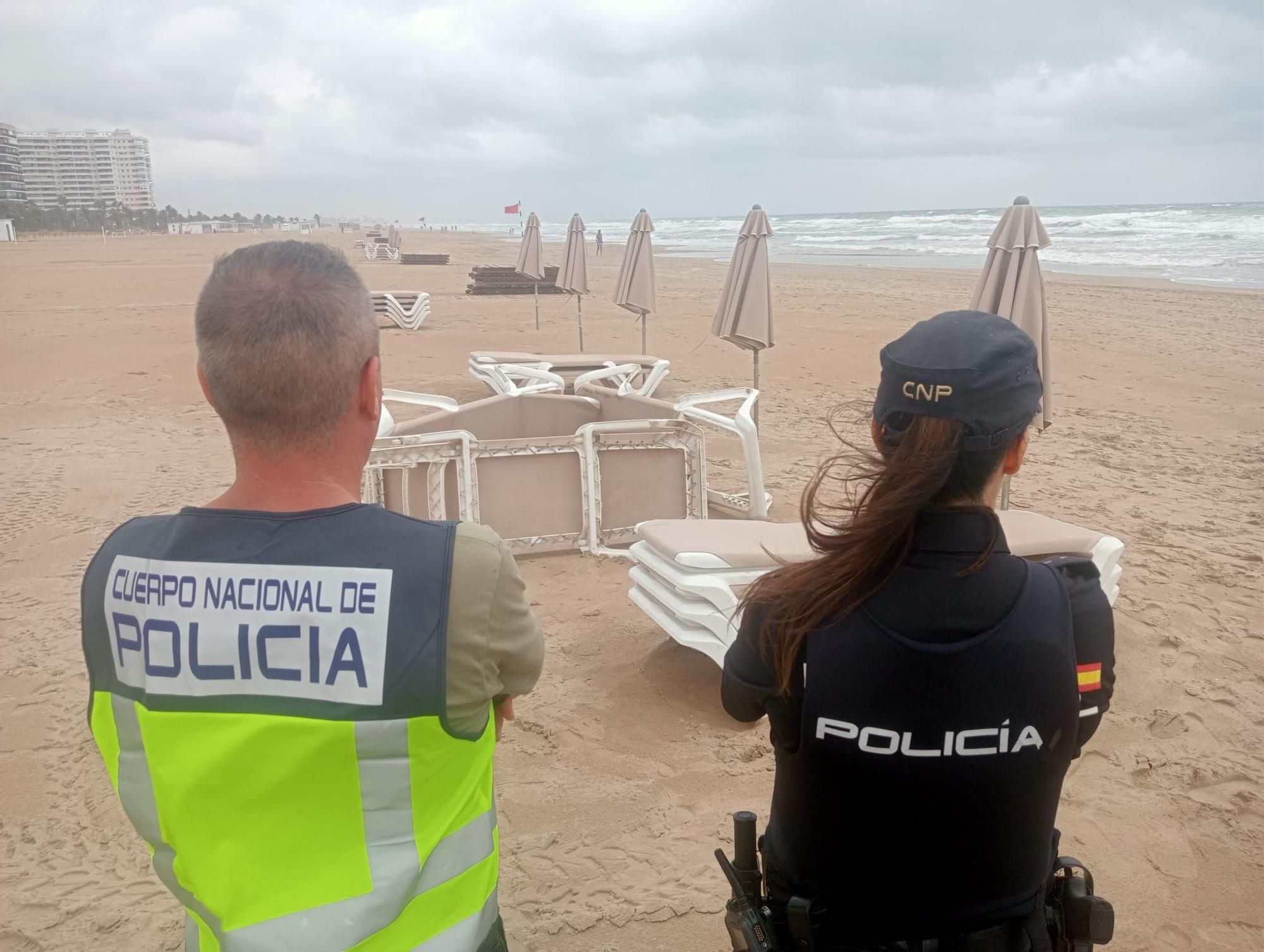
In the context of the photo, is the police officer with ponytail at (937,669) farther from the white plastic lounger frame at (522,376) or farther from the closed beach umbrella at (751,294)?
the closed beach umbrella at (751,294)

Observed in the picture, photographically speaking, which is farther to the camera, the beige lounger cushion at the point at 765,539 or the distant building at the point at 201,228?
the distant building at the point at 201,228

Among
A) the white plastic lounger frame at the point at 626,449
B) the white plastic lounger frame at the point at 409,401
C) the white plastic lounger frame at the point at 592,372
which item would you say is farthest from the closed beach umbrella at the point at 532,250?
the white plastic lounger frame at the point at 626,449

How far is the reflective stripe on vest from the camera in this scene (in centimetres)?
117

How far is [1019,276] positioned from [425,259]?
32.5m

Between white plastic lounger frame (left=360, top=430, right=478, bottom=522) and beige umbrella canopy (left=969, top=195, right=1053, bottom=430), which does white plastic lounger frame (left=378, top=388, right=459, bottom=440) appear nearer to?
white plastic lounger frame (left=360, top=430, right=478, bottom=522)

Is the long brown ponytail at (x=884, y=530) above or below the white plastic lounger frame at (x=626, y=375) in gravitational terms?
above

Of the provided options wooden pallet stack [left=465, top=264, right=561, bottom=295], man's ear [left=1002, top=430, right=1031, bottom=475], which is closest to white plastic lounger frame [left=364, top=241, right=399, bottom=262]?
wooden pallet stack [left=465, top=264, right=561, bottom=295]

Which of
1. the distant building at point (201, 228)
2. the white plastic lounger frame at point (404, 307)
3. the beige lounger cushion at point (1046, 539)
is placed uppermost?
the distant building at point (201, 228)

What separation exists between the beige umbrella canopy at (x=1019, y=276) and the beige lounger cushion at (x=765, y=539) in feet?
2.76

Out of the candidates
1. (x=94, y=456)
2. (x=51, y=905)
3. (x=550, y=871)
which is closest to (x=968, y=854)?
(x=550, y=871)

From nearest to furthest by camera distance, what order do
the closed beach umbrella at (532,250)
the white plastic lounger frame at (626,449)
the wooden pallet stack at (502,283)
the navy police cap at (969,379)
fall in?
the navy police cap at (969,379), the white plastic lounger frame at (626,449), the closed beach umbrella at (532,250), the wooden pallet stack at (502,283)

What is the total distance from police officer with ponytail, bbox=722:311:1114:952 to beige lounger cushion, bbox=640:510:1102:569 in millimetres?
2129

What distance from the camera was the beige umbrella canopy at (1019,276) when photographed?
15.0 feet

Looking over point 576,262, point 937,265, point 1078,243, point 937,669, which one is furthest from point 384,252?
point 937,669
